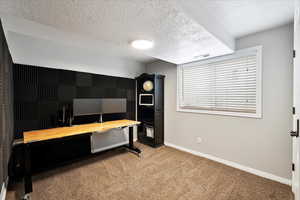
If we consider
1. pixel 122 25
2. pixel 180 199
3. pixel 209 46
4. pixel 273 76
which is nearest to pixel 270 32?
pixel 273 76

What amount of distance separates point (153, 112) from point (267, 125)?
229cm

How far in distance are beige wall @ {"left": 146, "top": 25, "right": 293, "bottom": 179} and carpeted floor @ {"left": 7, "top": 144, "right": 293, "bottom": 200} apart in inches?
11.3

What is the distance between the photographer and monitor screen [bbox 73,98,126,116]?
263 centimetres

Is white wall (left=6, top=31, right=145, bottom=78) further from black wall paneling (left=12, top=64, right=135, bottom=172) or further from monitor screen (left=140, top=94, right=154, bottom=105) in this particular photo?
monitor screen (left=140, top=94, right=154, bottom=105)

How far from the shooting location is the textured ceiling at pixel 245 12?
54.6 inches

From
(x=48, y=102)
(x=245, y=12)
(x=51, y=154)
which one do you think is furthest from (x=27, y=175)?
(x=245, y=12)

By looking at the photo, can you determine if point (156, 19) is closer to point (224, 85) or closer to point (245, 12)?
point (245, 12)

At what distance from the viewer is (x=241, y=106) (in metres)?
2.29

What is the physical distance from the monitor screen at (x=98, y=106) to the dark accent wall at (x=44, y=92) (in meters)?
0.17

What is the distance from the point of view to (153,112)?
11.2 ft

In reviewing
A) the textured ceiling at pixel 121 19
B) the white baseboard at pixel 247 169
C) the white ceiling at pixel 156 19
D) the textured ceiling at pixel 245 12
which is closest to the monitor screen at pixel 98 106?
the white ceiling at pixel 156 19

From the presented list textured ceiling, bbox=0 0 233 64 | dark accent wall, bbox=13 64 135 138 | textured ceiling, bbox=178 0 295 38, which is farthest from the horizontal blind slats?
dark accent wall, bbox=13 64 135 138

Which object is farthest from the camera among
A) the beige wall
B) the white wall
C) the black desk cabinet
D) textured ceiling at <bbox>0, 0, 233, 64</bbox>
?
the black desk cabinet

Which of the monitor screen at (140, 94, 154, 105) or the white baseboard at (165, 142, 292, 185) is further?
the monitor screen at (140, 94, 154, 105)
